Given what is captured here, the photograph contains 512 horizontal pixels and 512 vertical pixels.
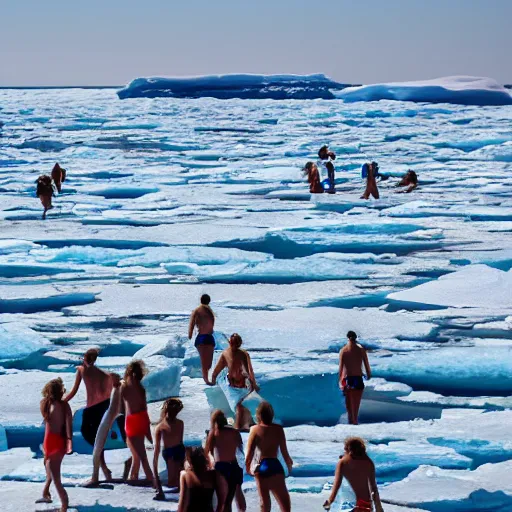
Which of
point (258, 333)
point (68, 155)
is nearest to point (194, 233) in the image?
point (258, 333)

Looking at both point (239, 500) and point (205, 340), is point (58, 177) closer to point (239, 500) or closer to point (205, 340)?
point (205, 340)

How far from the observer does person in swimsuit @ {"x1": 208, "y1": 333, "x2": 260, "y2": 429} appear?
625 centimetres

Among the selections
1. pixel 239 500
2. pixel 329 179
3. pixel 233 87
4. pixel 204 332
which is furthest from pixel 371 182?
pixel 233 87

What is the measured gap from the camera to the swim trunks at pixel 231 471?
15.1 feet

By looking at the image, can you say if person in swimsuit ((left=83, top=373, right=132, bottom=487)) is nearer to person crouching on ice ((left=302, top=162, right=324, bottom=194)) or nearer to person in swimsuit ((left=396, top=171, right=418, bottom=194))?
person crouching on ice ((left=302, top=162, right=324, bottom=194))

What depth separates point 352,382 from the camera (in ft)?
21.4

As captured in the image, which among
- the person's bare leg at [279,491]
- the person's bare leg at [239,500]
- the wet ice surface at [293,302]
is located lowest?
the wet ice surface at [293,302]

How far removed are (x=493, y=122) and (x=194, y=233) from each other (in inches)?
1046

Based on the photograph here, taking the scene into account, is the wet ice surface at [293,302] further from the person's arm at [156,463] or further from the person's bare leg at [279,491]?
the person's bare leg at [279,491]

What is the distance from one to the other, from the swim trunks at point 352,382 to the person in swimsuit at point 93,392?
170cm

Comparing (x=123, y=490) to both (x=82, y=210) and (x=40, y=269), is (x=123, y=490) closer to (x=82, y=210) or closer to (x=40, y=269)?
(x=40, y=269)

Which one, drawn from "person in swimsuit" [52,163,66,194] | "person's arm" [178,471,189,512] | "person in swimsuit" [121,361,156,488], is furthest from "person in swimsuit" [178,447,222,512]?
"person in swimsuit" [52,163,66,194]

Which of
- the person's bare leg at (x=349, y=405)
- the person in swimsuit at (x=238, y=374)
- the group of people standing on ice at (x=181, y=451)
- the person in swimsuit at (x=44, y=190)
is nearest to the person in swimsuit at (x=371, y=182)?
the person in swimsuit at (x=44, y=190)

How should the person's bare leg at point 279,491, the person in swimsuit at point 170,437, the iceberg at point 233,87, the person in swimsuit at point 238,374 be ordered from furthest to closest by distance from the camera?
the iceberg at point 233,87, the person in swimsuit at point 238,374, the person in swimsuit at point 170,437, the person's bare leg at point 279,491
